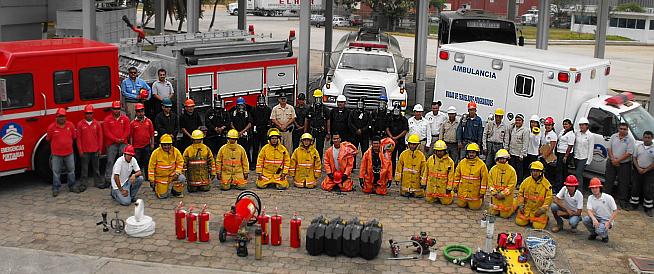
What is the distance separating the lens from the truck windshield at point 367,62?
17.9 metres

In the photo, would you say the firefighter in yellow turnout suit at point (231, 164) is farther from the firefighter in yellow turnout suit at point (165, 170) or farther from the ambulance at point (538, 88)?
the ambulance at point (538, 88)

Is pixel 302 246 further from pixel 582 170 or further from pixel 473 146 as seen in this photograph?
pixel 582 170

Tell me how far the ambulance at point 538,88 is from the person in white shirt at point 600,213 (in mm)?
2621

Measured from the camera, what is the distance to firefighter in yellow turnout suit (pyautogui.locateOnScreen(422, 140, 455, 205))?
40.9 feet

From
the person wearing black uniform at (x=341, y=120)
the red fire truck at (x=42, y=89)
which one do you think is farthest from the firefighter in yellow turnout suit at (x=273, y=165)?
the red fire truck at (x=42, y=89)

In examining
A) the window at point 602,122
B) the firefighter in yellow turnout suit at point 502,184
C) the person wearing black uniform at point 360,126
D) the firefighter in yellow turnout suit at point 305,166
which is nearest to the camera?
the firefighter in yellow turnout suit at point 502,184

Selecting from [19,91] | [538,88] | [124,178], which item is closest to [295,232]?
[124,178]

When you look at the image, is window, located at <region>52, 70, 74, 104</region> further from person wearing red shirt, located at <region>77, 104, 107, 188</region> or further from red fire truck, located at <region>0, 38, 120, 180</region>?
person wearing red shirt, located at <region>77, 104, 107, 188</region>

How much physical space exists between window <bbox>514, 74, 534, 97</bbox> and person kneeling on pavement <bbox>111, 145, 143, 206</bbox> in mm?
7462

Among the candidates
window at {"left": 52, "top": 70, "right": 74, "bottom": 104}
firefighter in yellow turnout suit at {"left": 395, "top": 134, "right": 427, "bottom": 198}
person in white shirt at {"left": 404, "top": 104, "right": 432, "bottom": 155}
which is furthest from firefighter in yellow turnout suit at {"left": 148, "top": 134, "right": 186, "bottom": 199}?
person in white shirt at {"left": 404, "top": 104, "right": 432, "bottom": 155}

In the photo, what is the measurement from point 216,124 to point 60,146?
120 inches

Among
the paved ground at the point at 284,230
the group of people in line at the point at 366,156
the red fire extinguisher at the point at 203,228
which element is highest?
the group of people in line at the point at 366,156

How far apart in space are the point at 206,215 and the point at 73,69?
433cm

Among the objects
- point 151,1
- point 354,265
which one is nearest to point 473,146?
point 354,265
